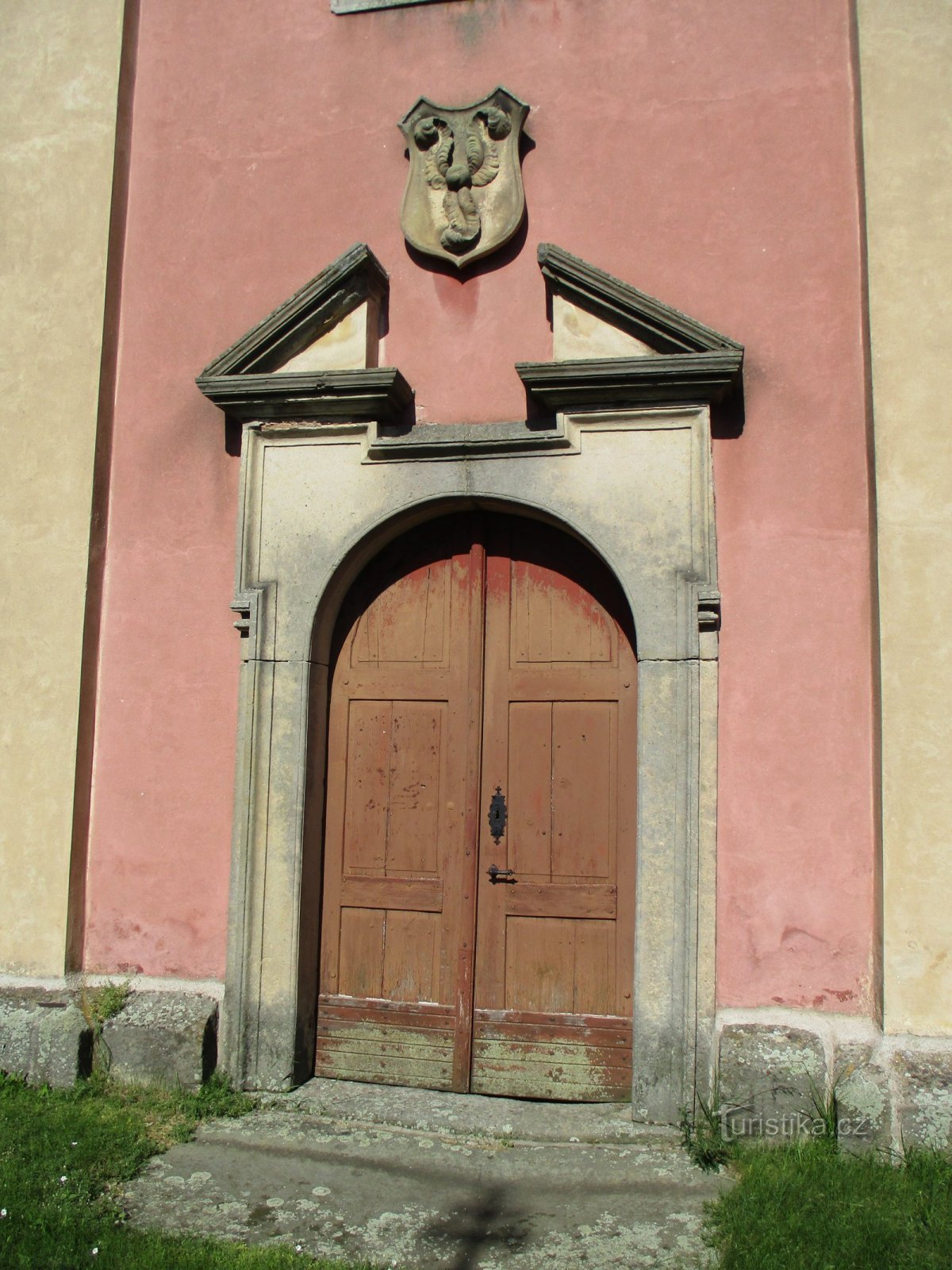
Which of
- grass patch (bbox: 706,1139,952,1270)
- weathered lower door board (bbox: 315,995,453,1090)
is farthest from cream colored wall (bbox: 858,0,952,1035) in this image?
weathered lower door board (bbox: 315,995,453,1090)

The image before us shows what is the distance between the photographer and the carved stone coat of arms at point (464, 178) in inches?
198

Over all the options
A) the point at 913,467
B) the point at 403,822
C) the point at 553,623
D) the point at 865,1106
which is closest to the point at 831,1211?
the point at 865,1106

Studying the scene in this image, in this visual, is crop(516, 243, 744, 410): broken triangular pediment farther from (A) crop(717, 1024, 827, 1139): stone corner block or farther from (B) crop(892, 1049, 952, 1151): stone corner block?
(B) crop(892, 1049, 952, 1151): stone corner block

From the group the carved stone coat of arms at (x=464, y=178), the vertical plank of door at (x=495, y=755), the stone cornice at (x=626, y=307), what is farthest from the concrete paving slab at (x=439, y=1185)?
the carved stone coat of arms at (x=464, y=178)

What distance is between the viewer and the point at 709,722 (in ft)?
14.8

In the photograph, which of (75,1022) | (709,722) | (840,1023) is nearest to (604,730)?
(709,722)

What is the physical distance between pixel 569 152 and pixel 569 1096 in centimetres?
418

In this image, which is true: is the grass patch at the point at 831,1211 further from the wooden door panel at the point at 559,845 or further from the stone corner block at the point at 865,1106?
the wooden door panel at the point at 559,845

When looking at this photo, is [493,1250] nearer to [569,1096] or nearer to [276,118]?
[569,1096]

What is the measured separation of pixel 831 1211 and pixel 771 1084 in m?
0.63

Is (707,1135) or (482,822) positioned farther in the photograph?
(482,822)

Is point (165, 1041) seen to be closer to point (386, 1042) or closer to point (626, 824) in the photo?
point (386, 1042)

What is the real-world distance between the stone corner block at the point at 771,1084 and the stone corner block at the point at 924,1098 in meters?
0.28

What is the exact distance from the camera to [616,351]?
4.78m
